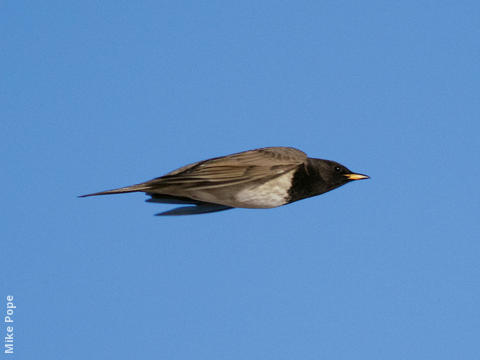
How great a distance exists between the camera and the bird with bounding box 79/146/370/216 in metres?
5.70

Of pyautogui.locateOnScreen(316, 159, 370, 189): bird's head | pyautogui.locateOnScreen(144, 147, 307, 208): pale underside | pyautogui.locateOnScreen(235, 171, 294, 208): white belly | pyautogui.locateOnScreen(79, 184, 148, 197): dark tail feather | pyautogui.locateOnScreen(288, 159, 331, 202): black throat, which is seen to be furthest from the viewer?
pyautogui.locateOnScreen(316, 159, 370, 189): bird's head

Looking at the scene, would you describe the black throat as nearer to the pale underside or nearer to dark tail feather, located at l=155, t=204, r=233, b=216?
the pale underside

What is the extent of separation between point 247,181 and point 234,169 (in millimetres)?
163

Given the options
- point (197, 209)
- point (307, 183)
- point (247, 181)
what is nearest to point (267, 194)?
point (247, 181)

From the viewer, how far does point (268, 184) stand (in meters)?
5.95

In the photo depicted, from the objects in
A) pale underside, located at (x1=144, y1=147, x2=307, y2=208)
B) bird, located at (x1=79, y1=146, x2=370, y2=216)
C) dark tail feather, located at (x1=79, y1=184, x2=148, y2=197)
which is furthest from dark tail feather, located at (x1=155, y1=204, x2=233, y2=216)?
dark tail feather, located at (x1=79, y1=184, x2=148, y2=197)

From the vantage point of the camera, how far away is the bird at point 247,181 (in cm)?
570

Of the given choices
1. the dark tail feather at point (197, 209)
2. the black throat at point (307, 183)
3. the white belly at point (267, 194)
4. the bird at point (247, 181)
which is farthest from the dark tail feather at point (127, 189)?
the black throat at point (307, 183)

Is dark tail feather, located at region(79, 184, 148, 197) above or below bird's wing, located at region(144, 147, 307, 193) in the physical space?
below

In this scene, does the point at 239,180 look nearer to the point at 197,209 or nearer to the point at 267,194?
the point at 267,194

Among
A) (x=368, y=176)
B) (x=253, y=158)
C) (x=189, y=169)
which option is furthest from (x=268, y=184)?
(x=368, y=176)

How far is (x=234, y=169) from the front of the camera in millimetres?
5863

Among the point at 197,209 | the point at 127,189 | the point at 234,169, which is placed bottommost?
the point at 197,209

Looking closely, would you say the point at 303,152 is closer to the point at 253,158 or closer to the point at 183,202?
the point at 253,158
